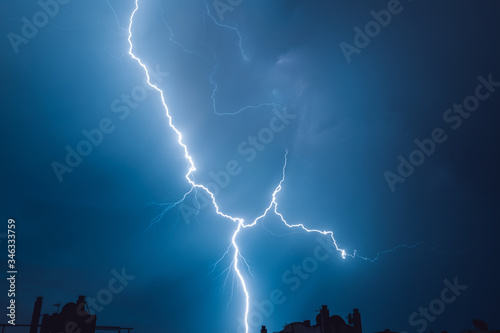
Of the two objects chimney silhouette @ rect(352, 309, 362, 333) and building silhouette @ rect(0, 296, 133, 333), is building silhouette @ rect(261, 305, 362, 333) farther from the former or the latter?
building silhouette @ rect(0, 296, 133, 333)

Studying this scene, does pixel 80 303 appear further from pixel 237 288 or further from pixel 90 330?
pixel 237 288

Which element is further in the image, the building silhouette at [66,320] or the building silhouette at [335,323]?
the building silhouette at [335,323]

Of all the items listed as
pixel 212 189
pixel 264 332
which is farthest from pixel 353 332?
pixel 212 189

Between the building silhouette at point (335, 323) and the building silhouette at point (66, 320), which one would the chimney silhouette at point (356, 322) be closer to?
the building silhouette at point (335, 323)

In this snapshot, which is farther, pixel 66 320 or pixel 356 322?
pixel 356 322

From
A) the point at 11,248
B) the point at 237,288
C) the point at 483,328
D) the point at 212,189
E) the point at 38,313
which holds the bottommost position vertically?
the point at 483,328

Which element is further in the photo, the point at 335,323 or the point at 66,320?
the point at 335,323

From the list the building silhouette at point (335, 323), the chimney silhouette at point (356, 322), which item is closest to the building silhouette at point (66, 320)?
the building silhouette at point (335, 323)

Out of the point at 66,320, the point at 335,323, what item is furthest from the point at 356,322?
the point at 66,320

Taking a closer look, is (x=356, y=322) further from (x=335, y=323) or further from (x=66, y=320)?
(x=66, y=320)

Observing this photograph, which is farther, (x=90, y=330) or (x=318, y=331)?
(x=318, y=331)

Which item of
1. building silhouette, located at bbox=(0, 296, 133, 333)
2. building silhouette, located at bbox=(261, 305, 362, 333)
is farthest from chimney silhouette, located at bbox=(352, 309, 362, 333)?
building silhouette, located at bbox=(0, 296, 133, 333)
